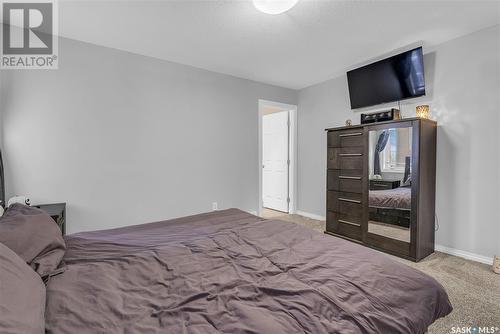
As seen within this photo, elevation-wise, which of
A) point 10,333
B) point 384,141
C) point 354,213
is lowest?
point 354,213

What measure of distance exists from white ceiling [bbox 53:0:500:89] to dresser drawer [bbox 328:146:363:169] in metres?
1.26

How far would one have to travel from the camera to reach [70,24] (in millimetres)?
2479

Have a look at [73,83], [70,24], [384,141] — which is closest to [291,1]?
[384,141]

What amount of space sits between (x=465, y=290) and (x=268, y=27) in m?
3.10

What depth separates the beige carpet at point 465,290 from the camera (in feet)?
5.67

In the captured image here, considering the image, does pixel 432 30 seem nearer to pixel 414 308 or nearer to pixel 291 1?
pixel 291 1

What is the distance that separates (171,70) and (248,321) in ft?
11.2

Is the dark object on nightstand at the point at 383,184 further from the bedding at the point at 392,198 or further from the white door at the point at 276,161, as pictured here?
the white door at the point at 276,161

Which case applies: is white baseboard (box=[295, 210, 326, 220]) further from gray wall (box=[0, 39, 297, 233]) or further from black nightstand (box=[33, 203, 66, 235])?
black nightstand (box=[33, 203, 66, 235])

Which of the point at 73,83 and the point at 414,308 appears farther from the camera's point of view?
the point at 73,83

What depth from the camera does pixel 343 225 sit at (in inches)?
138

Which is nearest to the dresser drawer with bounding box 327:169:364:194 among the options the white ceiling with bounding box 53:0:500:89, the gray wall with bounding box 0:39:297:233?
the gray wall with bounding box 0:39:297:233

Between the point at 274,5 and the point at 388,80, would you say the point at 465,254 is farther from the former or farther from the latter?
the point at 274,5

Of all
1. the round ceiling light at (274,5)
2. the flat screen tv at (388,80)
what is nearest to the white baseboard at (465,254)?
the flat screen tv at (388,80)
